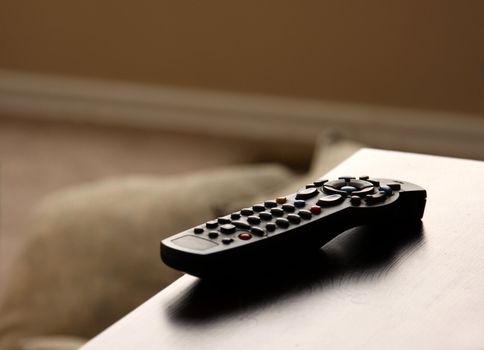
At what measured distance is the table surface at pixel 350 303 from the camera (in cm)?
58

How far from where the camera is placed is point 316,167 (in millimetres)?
1310

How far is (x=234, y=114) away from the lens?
2939 mm

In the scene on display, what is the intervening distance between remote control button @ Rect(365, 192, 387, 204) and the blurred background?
175 cm

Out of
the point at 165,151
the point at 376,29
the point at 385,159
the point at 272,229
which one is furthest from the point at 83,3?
the point at 272,229

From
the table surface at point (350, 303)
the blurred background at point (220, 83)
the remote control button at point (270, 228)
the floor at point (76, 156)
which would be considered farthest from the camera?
the blurred background at point (220, 83)

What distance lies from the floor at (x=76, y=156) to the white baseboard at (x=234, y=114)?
7cm

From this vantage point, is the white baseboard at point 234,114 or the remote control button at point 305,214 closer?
the remote control button at point 305,214

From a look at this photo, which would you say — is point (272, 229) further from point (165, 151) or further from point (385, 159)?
point (165, 151)

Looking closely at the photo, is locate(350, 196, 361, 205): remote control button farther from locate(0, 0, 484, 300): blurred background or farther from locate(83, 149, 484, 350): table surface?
locate(0, 0, 484, 300): blurred background

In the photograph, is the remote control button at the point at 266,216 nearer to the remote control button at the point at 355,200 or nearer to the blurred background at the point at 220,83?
the remote control button at the point at 355,200

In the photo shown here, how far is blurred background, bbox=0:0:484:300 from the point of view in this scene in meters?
2.71

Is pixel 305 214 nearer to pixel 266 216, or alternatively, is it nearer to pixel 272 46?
pixel 266 216

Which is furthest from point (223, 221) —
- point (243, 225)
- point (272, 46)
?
point (272, 46)

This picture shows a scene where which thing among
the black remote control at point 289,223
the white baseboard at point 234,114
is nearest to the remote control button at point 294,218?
the black remote control at point 289,223
